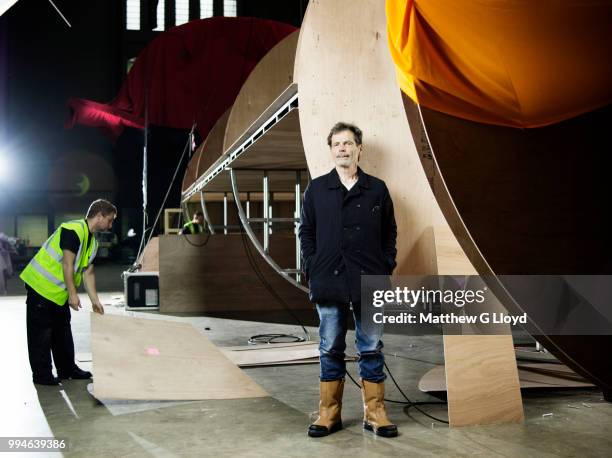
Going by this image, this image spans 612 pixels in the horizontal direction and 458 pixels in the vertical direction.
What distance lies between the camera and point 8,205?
2514 cm

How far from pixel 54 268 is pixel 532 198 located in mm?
3457

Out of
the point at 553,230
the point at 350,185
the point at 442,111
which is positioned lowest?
the point at 553,230

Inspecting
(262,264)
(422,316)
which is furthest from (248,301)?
(422,316)

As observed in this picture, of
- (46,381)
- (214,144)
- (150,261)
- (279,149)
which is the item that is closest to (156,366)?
(46,381)

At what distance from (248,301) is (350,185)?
270 inches

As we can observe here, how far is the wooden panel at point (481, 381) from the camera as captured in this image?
3.71 m

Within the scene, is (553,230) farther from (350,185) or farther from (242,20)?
(242,20)

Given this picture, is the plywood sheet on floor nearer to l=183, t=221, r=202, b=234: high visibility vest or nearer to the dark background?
l=183, t=221, r=202, b=234: high visibility vest

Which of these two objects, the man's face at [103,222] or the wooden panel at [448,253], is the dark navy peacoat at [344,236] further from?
the man's face at [103,222]

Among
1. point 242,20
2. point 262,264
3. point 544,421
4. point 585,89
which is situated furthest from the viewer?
point 262,264

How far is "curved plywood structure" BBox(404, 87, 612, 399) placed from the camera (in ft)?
9.96

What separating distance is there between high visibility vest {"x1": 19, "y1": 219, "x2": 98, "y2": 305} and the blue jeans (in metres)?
2.28

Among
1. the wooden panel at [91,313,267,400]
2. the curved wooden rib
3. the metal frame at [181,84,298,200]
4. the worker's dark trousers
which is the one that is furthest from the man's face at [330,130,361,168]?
the curved wooden rib

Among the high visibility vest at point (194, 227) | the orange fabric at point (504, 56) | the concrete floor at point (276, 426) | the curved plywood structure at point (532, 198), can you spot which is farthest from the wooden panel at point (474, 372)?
the high visibility vest at point (194, 227)
